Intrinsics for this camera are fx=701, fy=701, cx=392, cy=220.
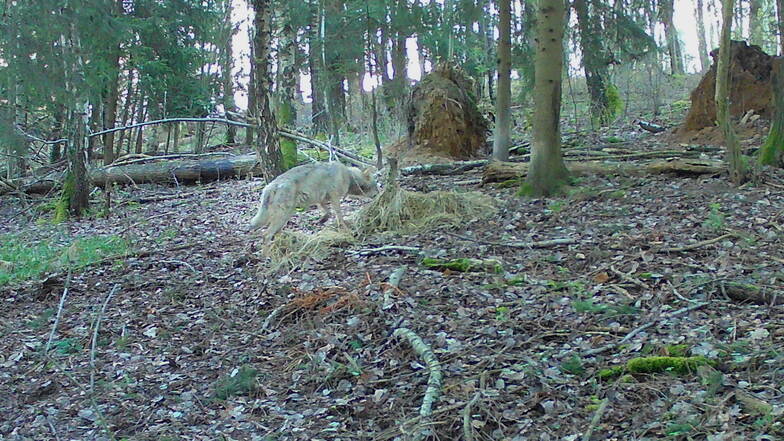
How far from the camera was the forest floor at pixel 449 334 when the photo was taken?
16.1 feet

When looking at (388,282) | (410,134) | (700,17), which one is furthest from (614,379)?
(700,17)

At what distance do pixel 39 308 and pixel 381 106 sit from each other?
1981cm

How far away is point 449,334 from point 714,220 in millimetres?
3938

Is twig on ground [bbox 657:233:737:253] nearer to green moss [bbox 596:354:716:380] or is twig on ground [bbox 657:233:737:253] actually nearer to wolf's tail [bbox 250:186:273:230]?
green moss [bbox 596:354:716:380]

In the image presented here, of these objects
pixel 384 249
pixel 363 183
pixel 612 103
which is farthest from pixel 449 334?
pixel 612 103

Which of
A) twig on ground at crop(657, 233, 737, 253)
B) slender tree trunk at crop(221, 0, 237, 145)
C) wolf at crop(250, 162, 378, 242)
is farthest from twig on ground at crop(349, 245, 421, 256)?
slender tree trunk at crop(221, 0, 237, 145)

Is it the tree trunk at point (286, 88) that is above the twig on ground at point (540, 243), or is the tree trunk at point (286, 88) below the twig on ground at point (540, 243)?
above

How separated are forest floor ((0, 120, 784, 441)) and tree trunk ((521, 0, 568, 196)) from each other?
2.23 ft

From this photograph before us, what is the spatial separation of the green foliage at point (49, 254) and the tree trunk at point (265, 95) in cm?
284

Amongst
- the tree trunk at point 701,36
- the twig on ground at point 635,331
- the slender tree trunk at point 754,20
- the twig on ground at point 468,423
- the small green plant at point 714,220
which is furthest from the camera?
the tree trunk at point 701,36

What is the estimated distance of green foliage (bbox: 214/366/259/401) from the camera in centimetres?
596

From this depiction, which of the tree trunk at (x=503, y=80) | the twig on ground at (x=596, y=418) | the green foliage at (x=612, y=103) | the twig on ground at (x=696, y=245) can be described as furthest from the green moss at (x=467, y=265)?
the green foliage at (x=612, y=103)

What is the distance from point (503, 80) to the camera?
46.2ft

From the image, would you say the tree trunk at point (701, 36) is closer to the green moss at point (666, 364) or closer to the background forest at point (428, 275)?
the background forest at point (428, 275)
